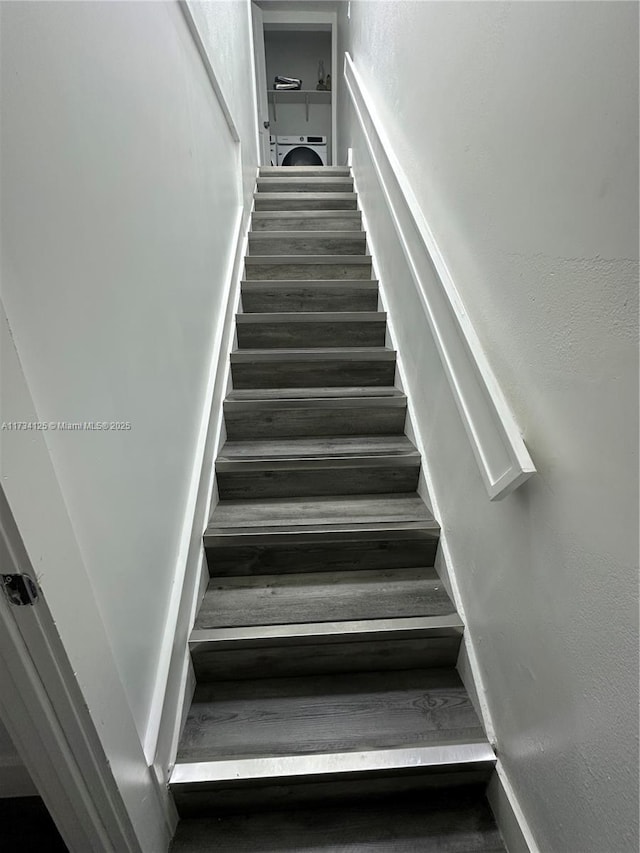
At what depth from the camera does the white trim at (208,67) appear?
143cm

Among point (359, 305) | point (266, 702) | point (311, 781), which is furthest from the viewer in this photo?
point (359, 305)

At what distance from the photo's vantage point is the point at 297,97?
493cm

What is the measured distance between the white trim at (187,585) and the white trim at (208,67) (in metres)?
0.96

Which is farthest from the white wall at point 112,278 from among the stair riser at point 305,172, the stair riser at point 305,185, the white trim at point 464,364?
the stair riser at point 305,172

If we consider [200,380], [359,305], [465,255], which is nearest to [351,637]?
[200,380]

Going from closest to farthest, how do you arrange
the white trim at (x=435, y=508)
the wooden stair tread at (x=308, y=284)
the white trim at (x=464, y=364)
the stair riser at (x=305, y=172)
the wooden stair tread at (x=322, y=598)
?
the white trim at (x=464, y=364) → the white trim at (x=435, y=508) → the wooden stair tread at (x=322, y=598) → the wooden stair tread at (x=308, y=284) → the stair riser at (x=305, y=172)

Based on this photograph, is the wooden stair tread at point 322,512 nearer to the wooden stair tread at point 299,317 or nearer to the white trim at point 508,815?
the white trim at point 508,815

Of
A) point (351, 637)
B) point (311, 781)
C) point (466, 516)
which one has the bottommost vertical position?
point (311, 781)

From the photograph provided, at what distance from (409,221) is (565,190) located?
2.94 ft

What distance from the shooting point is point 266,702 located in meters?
1.17

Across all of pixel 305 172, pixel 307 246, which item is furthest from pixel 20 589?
pixel 305 172

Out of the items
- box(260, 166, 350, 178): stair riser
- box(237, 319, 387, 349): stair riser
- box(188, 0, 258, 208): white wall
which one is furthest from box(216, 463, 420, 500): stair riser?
box(260, 166, 350, 178): stair riser

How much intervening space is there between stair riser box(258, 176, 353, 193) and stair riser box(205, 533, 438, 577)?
2831 mm

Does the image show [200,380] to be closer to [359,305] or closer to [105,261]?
[105,261]
